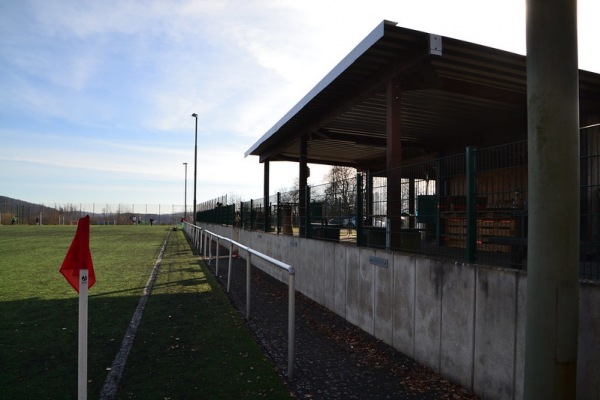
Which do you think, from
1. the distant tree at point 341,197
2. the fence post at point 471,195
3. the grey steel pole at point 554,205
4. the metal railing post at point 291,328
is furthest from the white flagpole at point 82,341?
the distant tree at point 341,197

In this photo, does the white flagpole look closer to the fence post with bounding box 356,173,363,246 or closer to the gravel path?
the gravel path

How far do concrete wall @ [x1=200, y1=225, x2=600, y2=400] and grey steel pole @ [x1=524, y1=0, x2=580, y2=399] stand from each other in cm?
146

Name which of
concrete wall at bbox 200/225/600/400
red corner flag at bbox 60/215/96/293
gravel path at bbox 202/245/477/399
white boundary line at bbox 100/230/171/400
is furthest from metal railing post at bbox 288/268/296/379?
red corner flag at bbox 60/215/96/293

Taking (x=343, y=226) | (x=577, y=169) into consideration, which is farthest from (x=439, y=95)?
(x=577, y=169)

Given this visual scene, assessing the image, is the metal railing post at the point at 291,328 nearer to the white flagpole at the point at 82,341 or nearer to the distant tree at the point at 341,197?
the white flagpole at the point at 82,341

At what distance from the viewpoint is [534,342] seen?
6.14 feet

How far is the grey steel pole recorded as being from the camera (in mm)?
1802

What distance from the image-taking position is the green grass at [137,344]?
4.02 m

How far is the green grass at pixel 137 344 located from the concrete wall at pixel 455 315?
5.37 feet

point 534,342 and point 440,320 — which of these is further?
point 440,320

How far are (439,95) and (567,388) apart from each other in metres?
8.59

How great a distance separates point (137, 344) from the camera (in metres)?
5.34

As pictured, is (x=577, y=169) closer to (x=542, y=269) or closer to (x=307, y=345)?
(x=542, y=269)

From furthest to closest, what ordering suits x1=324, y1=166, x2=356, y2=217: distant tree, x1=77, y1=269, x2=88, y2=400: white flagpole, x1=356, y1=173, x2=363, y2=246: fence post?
x1=324, y1=166, x2=356, y2=217: distant tree < x1=356, y1=173, x2=363, y2=246: fence post < x1=77, y1=269, x2=88, y2=400: white flagpole
